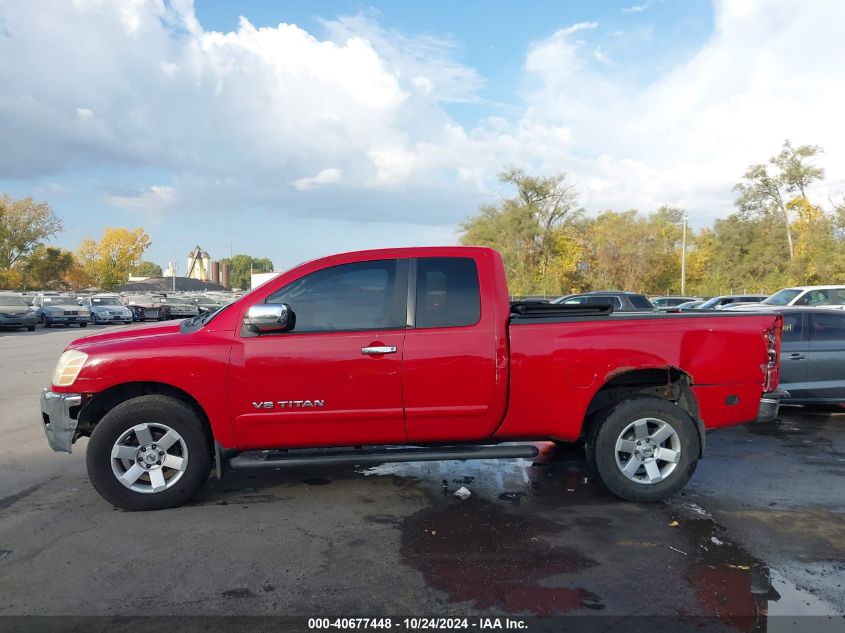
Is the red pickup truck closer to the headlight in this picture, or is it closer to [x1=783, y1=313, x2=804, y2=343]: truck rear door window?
the headlight

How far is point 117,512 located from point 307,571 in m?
1.91

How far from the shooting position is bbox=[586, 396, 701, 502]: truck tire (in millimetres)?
4852

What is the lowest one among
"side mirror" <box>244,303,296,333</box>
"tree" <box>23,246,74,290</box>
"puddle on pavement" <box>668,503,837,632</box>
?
"puddle on pavement" <box>668,503,837,632</box>

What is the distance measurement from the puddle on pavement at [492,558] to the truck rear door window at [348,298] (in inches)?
59.3

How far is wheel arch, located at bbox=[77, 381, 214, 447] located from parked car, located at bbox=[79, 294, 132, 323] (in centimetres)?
3220

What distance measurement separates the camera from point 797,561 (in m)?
3.86

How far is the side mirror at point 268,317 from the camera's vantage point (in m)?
4.50

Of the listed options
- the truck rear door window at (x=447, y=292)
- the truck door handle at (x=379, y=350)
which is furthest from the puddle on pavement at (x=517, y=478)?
the truck rear door window at (x=447, y=292)

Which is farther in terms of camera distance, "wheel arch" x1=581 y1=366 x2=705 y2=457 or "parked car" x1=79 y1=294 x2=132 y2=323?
"parked car" x1=79 y1=294 x2=132 y2=323

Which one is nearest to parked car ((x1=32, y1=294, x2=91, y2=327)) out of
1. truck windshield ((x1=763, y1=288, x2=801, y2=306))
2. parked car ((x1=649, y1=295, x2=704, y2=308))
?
parked car ((x1=649, y1=295, x2=704, y2=308))

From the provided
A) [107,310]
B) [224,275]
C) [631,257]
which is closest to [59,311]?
[107,310]

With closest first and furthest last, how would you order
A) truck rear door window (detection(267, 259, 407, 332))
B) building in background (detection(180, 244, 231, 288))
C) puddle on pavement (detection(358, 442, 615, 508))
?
truck rear door window (detection(267, 259, 407, 332)) < puddle on pavement (detection(358, 442, 615, 508)) < building in background (detection(180, 244, 231, 288))

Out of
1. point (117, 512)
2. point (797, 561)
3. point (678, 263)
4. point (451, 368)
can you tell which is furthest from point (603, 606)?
point (678, 263)

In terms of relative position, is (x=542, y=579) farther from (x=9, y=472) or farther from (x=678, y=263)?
(x=678, y=263)
